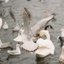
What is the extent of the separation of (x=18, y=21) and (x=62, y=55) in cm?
494

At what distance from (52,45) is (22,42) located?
976 millimetres

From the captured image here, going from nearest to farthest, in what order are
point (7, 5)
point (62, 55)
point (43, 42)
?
point (62, 55)
point (43, 42)
point (7, 5)

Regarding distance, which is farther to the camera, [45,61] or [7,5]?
[7,5]

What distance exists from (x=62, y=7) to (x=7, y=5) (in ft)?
9.01

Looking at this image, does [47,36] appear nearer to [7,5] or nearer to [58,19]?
[58,19]

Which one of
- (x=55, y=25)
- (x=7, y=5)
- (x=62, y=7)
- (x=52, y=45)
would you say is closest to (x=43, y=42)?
(x=52, y=45)

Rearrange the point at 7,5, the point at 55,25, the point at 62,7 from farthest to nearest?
the point at 7,5 < the point at 62,7 < the point at 55,25

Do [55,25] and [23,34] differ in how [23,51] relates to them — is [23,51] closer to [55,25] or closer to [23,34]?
[23,34]

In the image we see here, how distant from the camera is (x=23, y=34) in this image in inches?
515

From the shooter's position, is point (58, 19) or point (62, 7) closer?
point (58, 19)

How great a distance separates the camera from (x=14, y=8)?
18641 mm

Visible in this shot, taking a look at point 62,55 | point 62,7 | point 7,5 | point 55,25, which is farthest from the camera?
point 7,5

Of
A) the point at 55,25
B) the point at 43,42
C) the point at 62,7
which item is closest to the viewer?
the point at 43,42

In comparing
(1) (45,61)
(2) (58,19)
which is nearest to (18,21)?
(2) (58,19)
